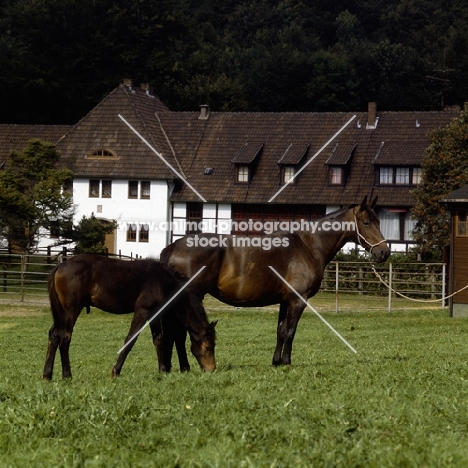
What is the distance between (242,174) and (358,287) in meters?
18.0

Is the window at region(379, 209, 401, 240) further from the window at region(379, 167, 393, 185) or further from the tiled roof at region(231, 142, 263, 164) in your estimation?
the tiled roof at region(231, 142, 263, 164)

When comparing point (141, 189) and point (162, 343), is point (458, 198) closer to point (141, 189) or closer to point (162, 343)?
point (162, 343)

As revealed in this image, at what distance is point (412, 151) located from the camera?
57094 mm

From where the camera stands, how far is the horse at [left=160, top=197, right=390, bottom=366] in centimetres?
1516

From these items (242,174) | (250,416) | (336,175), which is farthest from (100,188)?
(250,416)

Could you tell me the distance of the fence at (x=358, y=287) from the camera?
39.3 meters

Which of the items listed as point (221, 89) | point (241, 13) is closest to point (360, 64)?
point (221, 89)

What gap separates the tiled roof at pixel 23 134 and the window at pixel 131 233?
916 centimetres

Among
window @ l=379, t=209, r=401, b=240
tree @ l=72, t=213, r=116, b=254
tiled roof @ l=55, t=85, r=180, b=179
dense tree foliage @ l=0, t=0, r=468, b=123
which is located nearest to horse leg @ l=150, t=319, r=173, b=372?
tree @ l=72, t=213, r=116, b=254

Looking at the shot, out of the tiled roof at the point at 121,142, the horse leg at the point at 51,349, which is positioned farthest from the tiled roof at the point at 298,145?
the horse leg at the point at 51,349

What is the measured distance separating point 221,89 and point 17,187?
36136mm

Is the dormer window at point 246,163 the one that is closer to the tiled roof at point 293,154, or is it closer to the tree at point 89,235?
the tiled roof at point 293,154

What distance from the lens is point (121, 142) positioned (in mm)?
61844

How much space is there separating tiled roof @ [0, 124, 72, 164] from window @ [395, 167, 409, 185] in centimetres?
2069
